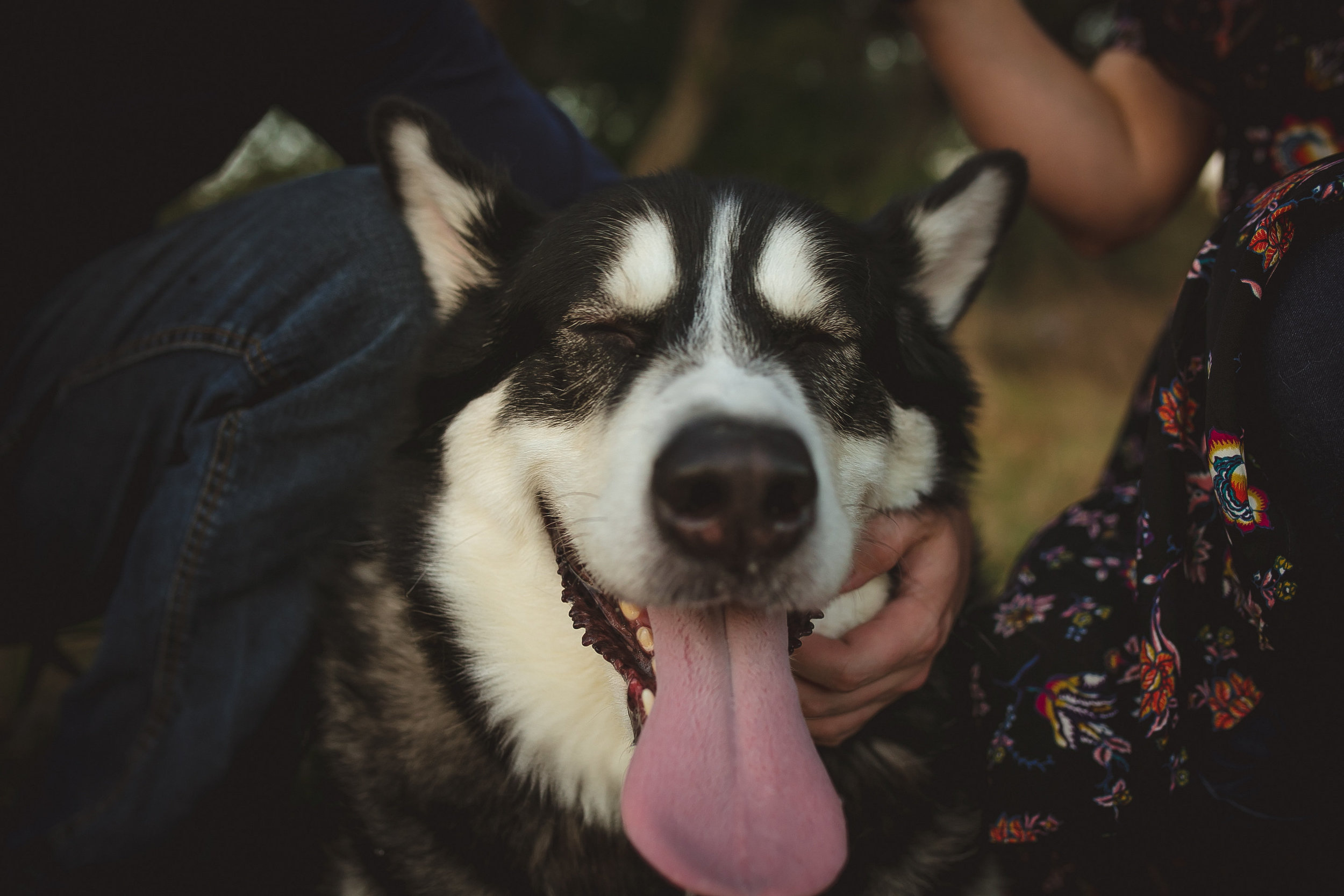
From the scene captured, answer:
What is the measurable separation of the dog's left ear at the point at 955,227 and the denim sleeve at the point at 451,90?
41.0 inches

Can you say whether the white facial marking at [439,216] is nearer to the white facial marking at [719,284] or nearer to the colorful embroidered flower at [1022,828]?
the white facial marking at [719,284]

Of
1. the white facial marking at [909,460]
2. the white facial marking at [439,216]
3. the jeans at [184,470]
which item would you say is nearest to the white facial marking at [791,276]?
the white facial marking at [909,460]

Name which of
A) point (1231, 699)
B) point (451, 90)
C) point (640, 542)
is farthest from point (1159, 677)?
point (451, 90)

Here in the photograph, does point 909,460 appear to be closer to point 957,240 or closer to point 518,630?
point 957,240

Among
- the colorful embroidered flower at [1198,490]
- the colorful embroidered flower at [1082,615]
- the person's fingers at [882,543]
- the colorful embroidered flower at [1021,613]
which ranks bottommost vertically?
the colorful embroidered flower at [1021,613]

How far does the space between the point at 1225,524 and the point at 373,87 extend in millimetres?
2451

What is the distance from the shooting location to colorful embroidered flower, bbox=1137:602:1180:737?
67.7 inches

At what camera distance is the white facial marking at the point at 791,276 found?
6.03 ft

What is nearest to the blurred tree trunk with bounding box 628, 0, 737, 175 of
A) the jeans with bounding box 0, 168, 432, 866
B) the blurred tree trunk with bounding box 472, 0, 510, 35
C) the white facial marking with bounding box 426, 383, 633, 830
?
the blurred tree trunk with bounding box 472, 0, 510, 35

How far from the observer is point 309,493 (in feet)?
7.33

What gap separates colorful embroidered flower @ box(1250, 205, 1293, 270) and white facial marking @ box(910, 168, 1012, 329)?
0.64m

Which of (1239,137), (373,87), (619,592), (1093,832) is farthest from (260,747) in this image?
(1239,137)

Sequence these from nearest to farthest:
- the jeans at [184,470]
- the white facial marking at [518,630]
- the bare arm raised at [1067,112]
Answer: the white facial marking at [518,630]
the jeans at [184,470]
the bare arm raised at [1067,112]

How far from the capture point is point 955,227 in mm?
2184
